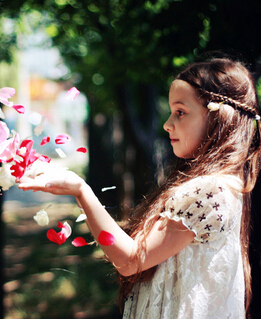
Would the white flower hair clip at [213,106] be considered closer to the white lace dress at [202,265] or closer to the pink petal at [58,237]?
the white lace dress at [202,265]

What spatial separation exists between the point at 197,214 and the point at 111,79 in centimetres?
225

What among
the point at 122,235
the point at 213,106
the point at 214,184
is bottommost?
the point at 122,235

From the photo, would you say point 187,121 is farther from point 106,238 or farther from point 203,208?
point 106,238

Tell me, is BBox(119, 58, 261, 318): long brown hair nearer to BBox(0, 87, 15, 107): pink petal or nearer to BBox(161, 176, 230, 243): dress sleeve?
BBox(161, 176, 230, 243): dress sleeve

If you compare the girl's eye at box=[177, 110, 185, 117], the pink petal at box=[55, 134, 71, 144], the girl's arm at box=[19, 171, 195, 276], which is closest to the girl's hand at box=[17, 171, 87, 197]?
the girl's arm at box=[19, 171, 195, 276]

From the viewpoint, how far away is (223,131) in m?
1.14

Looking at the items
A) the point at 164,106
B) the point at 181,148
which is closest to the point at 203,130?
the point at 181,148


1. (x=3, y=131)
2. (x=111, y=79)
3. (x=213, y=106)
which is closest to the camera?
(x=3, y=131)

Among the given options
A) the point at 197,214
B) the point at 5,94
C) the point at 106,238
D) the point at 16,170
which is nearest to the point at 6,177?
the point at 16,170

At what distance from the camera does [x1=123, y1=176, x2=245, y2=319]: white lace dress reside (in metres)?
1.01

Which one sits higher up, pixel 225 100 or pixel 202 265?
pixel 225 100

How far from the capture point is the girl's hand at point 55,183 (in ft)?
2.77

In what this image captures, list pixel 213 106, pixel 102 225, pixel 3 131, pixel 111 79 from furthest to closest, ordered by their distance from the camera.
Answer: pixel 111 79
pixel 213 106
pixel 102 225
pixel 3 131

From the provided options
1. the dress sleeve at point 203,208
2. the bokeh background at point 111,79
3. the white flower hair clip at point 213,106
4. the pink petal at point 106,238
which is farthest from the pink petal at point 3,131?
the bokeh background at point 111,79
